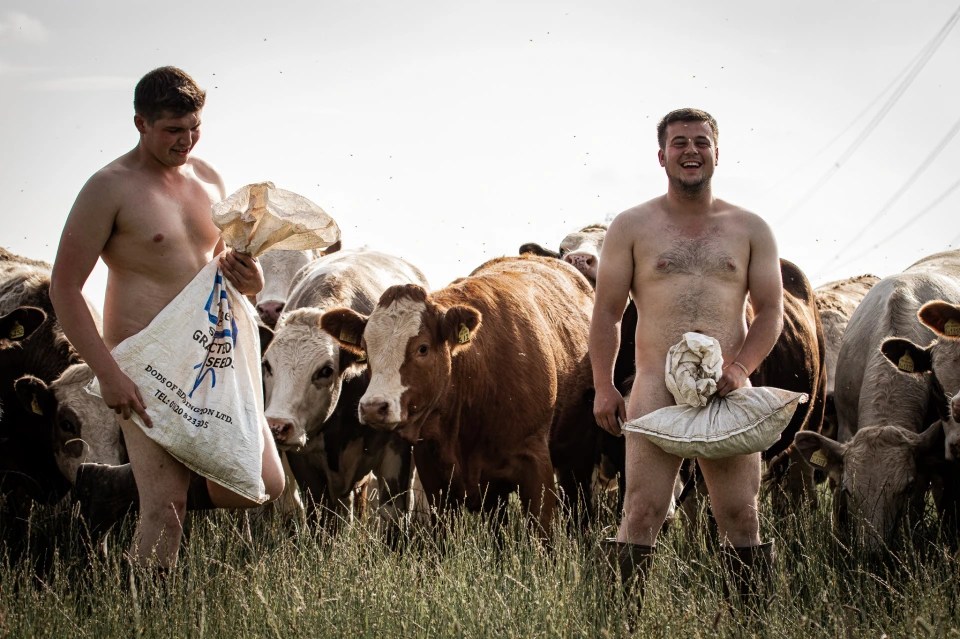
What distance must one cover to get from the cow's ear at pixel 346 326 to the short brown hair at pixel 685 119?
2519 millimetres

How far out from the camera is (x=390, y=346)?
21.8ft

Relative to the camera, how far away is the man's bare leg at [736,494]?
4.73 metres

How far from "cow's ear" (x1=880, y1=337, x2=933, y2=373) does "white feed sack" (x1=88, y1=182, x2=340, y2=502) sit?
13.9ft

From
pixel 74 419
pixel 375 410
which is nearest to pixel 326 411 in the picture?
pixel 375 410

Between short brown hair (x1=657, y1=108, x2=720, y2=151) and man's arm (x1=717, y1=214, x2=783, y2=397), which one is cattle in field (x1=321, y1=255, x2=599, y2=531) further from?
man's arm (x1=717, y1=214, x2=783, y2=397)

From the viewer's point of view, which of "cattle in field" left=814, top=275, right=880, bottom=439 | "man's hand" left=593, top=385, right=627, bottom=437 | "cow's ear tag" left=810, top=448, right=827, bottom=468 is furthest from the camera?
"cattle in field" left=814, top=275, right=880, bottom=439

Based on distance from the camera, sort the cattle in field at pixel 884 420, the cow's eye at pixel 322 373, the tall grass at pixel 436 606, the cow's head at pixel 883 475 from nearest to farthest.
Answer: the tall grass at pixel 436 606
the cow's head at pixel 883 475
the cattle in field at pixel 884 420
the cow's eye at pixel 322 373

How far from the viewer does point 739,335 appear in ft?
16.1

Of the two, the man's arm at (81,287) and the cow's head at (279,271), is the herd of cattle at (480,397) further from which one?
the man's arm at (81,287)

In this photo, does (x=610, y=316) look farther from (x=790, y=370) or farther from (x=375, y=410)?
(x=790, y=370)

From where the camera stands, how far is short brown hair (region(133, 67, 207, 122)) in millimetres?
4770

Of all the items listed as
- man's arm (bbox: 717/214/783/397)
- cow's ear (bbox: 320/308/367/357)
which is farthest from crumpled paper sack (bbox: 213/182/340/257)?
man's arm (bbox: 717/214/783/397)

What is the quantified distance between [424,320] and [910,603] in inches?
125

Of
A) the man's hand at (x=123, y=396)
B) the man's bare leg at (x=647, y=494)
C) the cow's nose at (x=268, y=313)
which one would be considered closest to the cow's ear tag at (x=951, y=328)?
the man's bare leg at (x=647, y=494)
